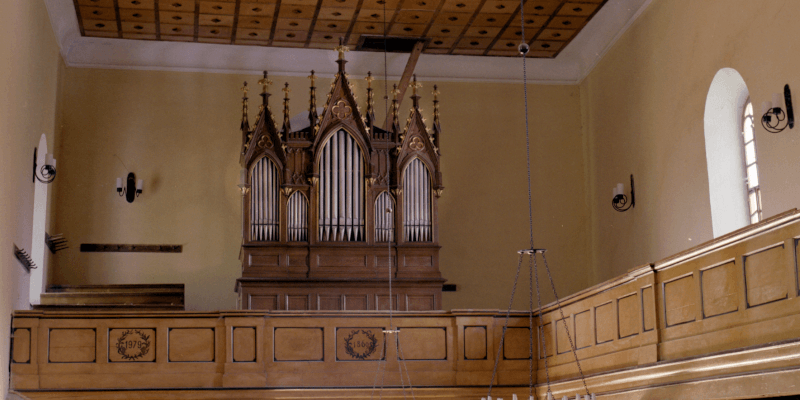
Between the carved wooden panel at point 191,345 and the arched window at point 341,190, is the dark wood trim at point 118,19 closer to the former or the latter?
the arched window at point 341,190

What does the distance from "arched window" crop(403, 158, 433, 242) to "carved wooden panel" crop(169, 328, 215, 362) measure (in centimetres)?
→ 319

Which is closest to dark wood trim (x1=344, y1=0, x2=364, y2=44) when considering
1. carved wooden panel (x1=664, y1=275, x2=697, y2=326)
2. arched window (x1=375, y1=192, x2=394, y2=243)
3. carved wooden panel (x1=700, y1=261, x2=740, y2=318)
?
arched window (x1=375, y1=192, x2=394, y2=243)

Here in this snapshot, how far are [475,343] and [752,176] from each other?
3591 mm

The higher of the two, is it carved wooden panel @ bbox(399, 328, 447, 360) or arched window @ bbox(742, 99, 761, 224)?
arched window @ bbox(742, 99, 761, 224)

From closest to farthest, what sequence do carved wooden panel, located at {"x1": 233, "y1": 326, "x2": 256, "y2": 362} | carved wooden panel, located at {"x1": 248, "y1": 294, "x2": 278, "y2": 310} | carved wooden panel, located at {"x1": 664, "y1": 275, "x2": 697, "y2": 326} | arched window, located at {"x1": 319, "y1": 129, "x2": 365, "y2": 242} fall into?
1. carved wooden panel, located at {"x1": 664, "y1": 275, "x2": 697, "y2": 326}
2. carved wooden panel, located at {"x1": 233, "y1": 326, "x2": 256, "y2": 362}
3. carved wooden panel, located at {"x1": 248, "y1": 294, "x2": 278, "y2": 310}
4. arched window, located at {"x1": 319, "y1": 129, "x2": 365, "y2": 242}

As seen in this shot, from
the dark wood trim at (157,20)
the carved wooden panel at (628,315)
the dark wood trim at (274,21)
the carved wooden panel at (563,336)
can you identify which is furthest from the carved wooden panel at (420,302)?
the dark wood trim at (157,20)

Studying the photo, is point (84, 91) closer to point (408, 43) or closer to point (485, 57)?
point (408, 43)

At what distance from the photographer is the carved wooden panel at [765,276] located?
6207mm

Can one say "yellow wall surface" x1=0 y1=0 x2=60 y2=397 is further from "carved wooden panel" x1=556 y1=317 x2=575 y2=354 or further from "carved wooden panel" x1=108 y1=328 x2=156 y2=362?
"carved wooden panel" x1=556 y1=317 x2=575 y2=354

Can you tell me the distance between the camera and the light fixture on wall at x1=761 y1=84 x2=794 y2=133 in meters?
8.70

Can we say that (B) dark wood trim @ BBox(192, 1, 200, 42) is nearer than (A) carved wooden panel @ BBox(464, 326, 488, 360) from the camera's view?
No

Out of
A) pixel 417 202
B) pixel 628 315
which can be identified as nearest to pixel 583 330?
pixel 628 315

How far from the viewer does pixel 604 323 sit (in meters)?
8.94

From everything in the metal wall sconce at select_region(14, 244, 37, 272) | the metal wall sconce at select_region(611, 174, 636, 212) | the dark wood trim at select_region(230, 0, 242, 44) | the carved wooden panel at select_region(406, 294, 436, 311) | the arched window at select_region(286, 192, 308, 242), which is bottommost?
the carved wooden panel at select_region(406, 294, 436, 311)
